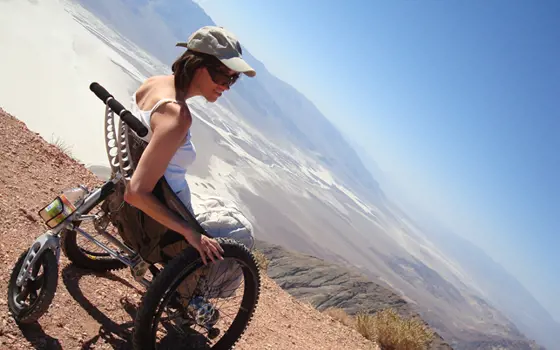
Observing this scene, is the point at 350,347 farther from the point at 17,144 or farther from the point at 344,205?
the point at 344,205

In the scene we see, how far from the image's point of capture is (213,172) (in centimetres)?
7688

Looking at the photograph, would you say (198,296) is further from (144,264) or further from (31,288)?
(31,288)

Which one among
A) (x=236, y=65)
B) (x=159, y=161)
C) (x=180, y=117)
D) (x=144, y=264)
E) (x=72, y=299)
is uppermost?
(x=236, y=65)

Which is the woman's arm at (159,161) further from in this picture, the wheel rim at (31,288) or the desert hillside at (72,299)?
the desert hillside at (72,299)

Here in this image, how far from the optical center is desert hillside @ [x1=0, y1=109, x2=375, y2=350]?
2.67 m

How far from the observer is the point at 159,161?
86.7 inches

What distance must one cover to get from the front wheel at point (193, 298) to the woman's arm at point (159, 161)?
281mm

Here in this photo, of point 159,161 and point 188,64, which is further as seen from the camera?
point 188,64

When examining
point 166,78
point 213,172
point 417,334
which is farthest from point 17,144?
point 213,172

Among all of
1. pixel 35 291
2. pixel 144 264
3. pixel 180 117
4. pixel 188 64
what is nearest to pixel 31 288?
pixel 35 291

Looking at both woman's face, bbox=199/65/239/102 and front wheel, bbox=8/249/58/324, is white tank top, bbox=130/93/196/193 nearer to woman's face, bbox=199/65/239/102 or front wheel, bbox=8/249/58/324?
woman's face, bbox=199/65/239/102

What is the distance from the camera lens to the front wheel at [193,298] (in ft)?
7.93

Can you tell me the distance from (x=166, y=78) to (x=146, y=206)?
886 millimetres

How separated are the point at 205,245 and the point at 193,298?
1.61 feet
